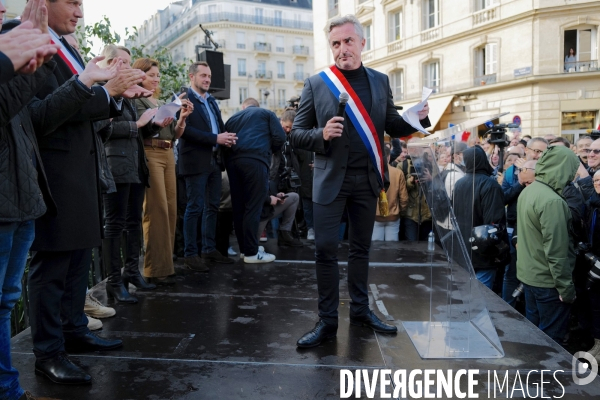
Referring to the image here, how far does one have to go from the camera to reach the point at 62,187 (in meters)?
2.77

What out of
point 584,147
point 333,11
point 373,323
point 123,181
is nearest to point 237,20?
point 333,11

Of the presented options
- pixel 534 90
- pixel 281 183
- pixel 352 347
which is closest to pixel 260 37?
pixel 534 90

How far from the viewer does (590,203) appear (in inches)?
165

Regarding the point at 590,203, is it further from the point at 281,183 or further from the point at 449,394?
the point at 281,183

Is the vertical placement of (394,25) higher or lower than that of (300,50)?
lower

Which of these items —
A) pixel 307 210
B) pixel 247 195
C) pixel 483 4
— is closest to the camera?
pixel 247 195

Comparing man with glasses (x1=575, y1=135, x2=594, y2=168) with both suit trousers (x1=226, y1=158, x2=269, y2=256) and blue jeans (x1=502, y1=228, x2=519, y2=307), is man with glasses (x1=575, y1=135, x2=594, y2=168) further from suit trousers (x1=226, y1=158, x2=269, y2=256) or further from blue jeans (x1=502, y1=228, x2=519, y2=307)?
suit trousers (x1=226, y1=158, x2=269, y2=256)

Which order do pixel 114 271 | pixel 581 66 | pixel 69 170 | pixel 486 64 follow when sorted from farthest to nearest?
pixel 486 64 → pixel 581 66 → pixel 114 271 → pixel 69 170

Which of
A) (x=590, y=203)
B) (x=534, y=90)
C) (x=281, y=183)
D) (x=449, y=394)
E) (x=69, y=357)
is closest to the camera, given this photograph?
(x=449, y=394)

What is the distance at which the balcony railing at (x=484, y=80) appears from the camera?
74.1 ft

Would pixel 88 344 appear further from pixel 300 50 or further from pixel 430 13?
pixel 300 50

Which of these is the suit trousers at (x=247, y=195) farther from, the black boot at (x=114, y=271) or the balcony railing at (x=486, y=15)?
the balcony railing at (x=486, y=15)

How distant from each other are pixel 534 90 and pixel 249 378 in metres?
21.3

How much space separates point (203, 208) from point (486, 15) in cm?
2105
